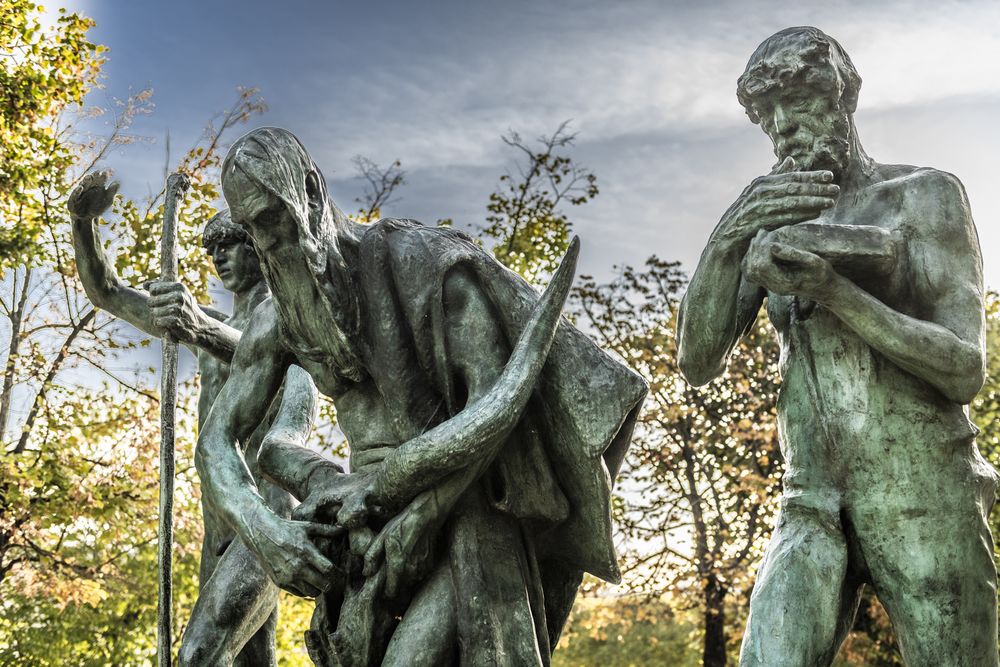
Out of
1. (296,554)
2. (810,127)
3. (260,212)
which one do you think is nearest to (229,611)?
(296,554)

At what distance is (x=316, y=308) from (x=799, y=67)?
1932mm

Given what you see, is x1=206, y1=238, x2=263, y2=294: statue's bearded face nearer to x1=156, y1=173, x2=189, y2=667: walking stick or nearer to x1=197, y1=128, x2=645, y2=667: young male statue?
x1=156, y1=173, x2=189, y2=667: walking stick

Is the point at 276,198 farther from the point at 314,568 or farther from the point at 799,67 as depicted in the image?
the point at 799,67

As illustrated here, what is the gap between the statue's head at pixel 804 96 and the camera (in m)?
4.83

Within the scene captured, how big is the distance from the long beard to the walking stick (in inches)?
69.7

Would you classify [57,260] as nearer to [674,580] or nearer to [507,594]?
[674,580]

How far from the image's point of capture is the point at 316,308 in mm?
4641

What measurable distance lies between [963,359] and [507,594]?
1690 millimetres

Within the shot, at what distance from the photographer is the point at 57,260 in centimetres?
1518

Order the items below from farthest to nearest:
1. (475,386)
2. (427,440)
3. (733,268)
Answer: (733,268) → (475,386) → (427,440)

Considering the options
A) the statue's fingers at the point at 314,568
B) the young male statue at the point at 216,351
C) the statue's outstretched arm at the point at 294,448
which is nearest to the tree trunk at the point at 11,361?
the young male statue at the point at 216,351

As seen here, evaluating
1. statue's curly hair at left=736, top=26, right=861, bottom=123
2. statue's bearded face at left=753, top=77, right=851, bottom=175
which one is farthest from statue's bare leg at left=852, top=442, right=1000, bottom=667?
statue's curly hair at left=736, top=26, right=861, bottom=123

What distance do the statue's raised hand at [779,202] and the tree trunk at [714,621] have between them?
13.8m

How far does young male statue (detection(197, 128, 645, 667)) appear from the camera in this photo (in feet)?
14.3
